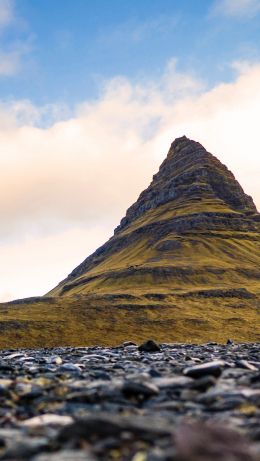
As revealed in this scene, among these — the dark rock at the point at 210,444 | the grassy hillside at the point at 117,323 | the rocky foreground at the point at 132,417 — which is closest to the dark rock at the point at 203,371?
the rocky foreground at the point at 132,417

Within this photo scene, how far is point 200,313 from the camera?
102m

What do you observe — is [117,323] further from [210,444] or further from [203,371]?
[210,444]

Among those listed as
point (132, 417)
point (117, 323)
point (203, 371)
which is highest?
point (117, 323)

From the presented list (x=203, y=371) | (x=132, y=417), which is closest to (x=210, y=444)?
(x=132, y=417)

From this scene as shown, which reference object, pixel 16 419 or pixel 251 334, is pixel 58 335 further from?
pixel 16 419

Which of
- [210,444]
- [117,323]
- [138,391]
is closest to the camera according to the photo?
[210,444]

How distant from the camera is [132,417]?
6.95 m

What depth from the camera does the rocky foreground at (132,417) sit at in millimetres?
5402

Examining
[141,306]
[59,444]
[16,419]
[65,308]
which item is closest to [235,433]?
[59,444]

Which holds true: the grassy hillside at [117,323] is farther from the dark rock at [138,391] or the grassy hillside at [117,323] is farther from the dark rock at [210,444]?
the dark rock at [210,444]

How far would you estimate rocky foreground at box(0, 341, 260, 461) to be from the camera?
5.40m

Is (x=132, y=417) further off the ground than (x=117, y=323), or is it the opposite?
(x=117, y=323)

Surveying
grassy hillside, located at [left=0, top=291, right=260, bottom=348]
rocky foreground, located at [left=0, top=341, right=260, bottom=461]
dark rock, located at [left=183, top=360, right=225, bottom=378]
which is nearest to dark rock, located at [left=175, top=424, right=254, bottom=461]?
rocky foreground, located at [left=0, top=341, right=260, bottom=461]

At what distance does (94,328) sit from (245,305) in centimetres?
5780
